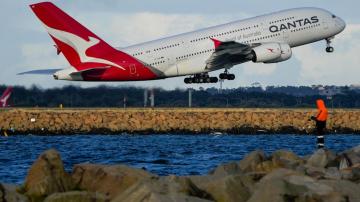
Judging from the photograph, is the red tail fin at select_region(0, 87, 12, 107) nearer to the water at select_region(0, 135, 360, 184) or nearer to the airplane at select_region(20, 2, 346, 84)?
the airplane at select_region(20, 2, 346, 84)

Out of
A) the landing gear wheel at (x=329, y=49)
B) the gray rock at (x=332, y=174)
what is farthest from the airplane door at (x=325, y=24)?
the gray rock at (x=332, y=174)

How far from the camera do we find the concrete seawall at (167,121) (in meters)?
64.9

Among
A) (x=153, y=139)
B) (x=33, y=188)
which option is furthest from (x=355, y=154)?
(x=153, y=139)

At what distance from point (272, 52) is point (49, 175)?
4243 cm

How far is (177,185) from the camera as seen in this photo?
20.0m

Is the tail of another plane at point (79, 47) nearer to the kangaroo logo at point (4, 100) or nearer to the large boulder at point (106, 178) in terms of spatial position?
the kangaroo logo at point (4, 100)

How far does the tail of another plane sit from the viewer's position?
60750mm

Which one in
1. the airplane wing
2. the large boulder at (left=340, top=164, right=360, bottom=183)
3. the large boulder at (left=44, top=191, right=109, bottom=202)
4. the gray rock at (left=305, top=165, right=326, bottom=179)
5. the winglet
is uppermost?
the winglet

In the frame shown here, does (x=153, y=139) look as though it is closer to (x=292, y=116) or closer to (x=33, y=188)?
(x=292, y=116)

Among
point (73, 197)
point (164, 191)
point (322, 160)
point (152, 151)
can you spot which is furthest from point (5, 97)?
point (164, 191)

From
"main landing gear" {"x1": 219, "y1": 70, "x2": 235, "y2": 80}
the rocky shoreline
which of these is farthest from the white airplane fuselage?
the rocky shoreline

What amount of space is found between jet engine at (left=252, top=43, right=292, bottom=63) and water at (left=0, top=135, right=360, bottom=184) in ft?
27.0

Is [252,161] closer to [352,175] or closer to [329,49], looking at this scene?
[352,175]

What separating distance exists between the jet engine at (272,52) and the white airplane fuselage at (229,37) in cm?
81
